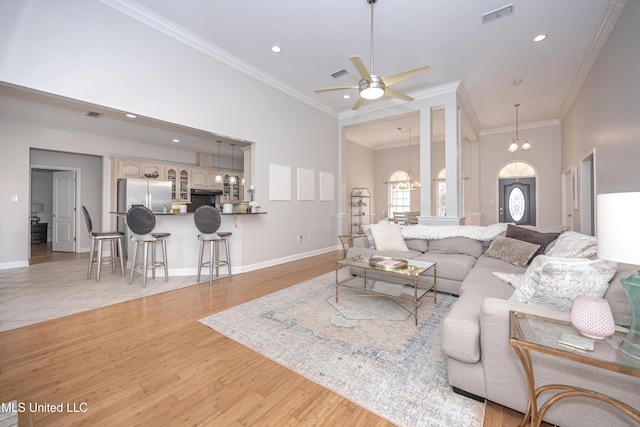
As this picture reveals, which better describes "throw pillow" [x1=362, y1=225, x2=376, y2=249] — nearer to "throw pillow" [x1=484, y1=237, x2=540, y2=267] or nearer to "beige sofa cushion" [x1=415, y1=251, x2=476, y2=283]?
"beige sofa cushion" [x1=415, y1=251, x2=476, y2=283]

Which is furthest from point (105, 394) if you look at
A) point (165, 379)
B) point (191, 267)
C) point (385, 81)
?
point (385, 81)

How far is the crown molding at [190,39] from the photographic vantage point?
3.20 meters

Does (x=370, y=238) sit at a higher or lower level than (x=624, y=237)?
lower

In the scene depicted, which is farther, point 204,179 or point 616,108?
point 204,179

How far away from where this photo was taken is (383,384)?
170 cm

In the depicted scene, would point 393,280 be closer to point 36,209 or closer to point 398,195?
point 398,195

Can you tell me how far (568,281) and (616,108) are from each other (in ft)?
11.0

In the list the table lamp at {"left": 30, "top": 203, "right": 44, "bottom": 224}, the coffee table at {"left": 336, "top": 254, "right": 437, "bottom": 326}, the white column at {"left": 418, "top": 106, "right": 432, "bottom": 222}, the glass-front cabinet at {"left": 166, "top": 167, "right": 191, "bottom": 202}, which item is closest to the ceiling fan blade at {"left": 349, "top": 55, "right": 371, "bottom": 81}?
the coffee table at {"left": 336, "top": 254, "right": 437, "bottom": 326}

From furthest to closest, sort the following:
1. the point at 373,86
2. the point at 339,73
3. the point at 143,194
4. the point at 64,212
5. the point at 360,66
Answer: the point at 64,212, the point at 143,194, the point at 339,73, the point at 373,86, the point at 360,66

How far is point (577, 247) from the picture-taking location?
2.34 metres

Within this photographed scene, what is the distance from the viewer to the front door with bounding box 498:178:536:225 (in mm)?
7730

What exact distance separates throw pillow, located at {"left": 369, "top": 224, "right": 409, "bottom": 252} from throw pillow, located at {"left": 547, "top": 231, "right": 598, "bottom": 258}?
181cm

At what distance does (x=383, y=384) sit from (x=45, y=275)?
5.59 m

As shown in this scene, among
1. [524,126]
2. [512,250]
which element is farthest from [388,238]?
[524,126]
